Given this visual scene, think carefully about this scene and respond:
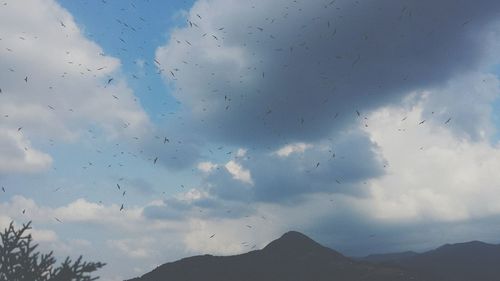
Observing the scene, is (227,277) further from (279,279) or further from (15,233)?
(15,233)

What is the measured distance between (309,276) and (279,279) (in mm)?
13254

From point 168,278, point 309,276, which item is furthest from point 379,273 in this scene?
point 168,278

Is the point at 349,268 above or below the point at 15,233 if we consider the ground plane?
above

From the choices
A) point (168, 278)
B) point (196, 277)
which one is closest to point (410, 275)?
point (196, 277)

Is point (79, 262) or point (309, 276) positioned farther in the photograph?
point (309, 276)

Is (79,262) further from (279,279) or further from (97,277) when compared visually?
(279,279)

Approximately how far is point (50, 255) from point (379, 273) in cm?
17489

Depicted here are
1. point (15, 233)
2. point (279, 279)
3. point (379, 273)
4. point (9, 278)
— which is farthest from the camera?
point (279, 279)

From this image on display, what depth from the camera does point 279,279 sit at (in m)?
193

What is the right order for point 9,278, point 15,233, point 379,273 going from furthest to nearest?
point 379,273 → point 15,233 → point 9,278

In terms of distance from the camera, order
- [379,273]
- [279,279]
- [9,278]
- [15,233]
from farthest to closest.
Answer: [279,279], [379,273], [15,233], [9,278]

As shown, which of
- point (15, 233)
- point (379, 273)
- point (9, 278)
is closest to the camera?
point (9, 278)

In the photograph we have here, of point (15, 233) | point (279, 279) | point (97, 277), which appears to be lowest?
point (97, 277)

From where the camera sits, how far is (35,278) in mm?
16422
